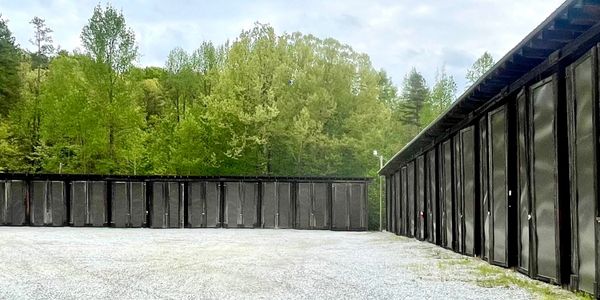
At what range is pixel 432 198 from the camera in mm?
18203

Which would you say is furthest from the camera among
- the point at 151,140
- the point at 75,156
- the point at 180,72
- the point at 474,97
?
the point at 180,72

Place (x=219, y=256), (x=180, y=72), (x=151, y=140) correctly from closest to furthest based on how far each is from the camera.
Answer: (x=219, y=256) < (x=151, y=140) < (x=180, y=72)

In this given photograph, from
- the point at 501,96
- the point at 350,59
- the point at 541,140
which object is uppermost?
the point at 350,59

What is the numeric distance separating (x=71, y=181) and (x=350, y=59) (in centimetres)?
1864

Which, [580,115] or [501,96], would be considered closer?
[580,115]

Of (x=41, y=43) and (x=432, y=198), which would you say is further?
(x=41, y=43)

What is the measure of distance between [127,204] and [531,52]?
2467 centimetres

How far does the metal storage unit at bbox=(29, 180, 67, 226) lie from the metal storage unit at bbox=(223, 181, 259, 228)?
7.89 m

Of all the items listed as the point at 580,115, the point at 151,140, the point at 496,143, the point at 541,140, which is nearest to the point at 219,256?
the point at 496,143

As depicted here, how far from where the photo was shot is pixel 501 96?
36.9 ft

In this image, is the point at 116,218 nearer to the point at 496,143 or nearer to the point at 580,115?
the point at 496,143

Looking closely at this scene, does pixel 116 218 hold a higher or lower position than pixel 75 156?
lower

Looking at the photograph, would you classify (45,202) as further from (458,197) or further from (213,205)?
(458,197)

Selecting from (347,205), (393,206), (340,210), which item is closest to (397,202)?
(393,206)
